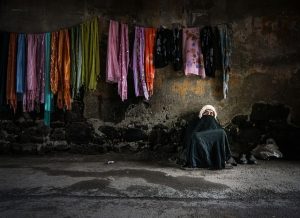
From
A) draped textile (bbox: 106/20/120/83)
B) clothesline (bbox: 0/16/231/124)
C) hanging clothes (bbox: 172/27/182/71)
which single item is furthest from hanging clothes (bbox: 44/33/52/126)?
hanging clothes (bbox: 172/27/182/71)

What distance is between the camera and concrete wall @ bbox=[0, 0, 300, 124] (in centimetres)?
607

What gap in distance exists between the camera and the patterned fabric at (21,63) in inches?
230

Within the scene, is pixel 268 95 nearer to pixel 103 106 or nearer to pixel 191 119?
pixel 191 119

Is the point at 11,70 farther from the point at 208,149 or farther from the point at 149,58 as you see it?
the point at 208,149

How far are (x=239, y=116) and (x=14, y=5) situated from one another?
427 cm

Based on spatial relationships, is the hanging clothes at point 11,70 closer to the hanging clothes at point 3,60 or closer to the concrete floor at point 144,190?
the hanging clothes at point 3,60

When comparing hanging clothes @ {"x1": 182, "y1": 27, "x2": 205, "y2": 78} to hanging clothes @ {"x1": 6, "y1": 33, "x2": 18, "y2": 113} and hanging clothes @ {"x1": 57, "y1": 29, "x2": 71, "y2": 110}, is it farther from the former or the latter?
hanging clothes @ {"x1": 6, "y1": 33, "x2": 18, "y2": 113}

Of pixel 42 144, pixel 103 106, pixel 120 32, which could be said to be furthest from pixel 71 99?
pixel 120 32

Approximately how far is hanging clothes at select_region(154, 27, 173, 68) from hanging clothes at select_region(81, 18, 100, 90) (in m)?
0.98

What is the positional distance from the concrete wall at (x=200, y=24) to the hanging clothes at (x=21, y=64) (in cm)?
33

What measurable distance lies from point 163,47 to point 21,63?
7.64 feet

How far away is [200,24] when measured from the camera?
6.15 meters

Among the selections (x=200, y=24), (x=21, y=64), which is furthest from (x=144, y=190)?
(x=200, y=24)

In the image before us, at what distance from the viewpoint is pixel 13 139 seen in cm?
622
